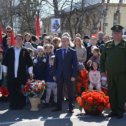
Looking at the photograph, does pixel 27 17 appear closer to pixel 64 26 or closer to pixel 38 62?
pixel 64 26

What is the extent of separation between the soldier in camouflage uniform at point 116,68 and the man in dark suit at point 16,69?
2.18 m

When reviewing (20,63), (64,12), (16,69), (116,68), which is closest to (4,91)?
(16,69)

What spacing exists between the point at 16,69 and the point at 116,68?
275 cm

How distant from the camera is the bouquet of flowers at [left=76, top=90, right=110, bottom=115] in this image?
32.8 feet

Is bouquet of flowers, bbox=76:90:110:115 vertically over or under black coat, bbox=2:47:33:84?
under

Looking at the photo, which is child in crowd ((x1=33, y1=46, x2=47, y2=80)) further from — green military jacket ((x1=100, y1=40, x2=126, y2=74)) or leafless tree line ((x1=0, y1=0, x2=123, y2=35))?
leafless tree line ((x1=0, y1=0, x2=123, y2=35))

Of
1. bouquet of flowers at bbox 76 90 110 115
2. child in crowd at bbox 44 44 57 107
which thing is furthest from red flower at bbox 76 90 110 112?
child in crowd at bbox 44 44 57 107

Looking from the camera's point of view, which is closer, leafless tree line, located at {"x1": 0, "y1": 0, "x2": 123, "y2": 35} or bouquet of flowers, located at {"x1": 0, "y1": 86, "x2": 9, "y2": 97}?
bouquet of flowers, located at {"x1": 0, "y1": 86, "x2": 9, "y2": 97}

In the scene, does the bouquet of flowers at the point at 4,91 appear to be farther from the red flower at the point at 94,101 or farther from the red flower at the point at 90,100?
the red flower at the point at 90,100

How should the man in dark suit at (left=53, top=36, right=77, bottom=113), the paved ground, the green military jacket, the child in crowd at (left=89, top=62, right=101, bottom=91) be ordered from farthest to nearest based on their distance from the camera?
the child in crowd at (left=89, top=62, right=101, bottom=91), the man in dark suit at (left=53, top=36, right=77, bottom=113), the green military jacket, the paved ground

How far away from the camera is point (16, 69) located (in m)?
11.1

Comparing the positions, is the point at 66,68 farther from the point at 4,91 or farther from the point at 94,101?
the point at 4,91

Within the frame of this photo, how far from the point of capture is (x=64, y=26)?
3675cm

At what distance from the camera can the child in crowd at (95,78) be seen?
12305mm
